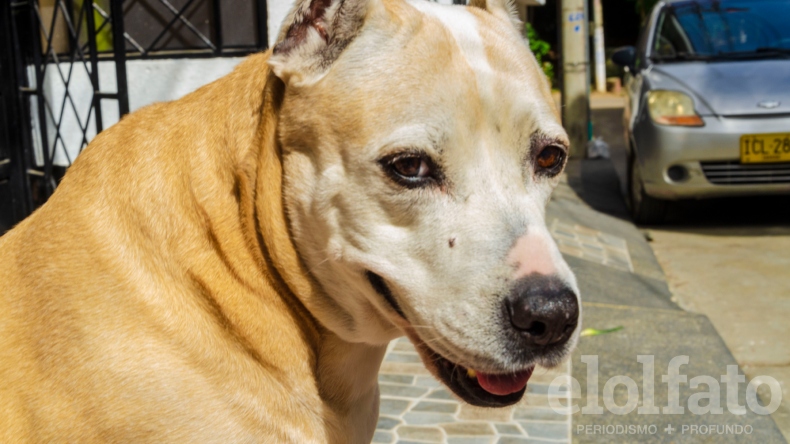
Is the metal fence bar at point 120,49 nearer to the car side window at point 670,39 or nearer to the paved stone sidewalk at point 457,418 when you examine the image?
the paved stone sidewalk at point 457,418

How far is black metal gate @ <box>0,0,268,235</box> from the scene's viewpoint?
595 centimetres

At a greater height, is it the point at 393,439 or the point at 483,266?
the point at 483,266

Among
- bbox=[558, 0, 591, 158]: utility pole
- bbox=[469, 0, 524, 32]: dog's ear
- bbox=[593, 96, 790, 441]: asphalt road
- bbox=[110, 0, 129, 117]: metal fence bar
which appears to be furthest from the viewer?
bbox=[558, 0, 591, 158]: utility pole

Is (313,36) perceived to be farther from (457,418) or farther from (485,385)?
(457,418)

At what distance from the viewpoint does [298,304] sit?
249 centimetres

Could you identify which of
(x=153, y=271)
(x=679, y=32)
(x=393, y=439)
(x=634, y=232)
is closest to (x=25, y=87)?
(x=393, y=439)

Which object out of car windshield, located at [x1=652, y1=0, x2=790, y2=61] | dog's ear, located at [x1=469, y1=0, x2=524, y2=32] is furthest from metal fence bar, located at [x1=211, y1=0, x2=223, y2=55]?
car windshield, located at [x1=652, y1=0, x2=790, y2=61]

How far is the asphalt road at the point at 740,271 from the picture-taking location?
17.4 feet

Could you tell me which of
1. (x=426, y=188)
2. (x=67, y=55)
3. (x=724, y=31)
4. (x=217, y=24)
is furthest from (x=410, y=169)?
(x=724, y=31)

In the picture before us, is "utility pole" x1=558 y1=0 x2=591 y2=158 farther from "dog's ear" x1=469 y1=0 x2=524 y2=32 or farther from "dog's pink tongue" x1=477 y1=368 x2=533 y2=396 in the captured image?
"dog's pink tongue" x1=477 y1=368 x2=533 y2=396

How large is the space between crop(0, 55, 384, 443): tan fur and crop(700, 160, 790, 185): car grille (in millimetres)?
5973

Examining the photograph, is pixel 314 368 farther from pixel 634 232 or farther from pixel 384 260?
pixel 634 232

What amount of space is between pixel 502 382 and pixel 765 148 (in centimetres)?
601

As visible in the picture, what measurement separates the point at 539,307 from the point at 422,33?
0.84 metres
